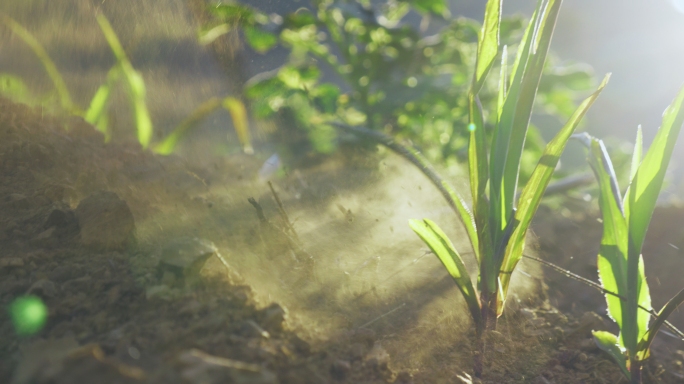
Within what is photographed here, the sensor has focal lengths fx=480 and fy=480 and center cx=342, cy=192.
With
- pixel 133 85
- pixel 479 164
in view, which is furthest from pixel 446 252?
pixel 133 85

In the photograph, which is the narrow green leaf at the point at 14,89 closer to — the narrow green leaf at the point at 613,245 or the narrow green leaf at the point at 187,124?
the narrow green leaf at the point at 187,124

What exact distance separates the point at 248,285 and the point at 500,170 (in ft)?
1.72

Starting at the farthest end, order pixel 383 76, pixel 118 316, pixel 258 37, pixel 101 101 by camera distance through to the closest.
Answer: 1. pixel 383 76
2. pixel 258 37
3. pixel 101 101
4. pixel 118 316

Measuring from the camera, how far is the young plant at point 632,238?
0.86m

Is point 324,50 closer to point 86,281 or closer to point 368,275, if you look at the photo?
point 368,275

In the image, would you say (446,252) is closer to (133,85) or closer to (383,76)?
(133,85)

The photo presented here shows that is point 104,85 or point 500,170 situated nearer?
point 500,170

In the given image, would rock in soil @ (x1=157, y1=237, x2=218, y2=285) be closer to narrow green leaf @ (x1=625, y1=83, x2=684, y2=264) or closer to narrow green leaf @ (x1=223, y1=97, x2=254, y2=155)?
narrow green leaf @ (x1=625, y1=83, x2=684, y2=264)

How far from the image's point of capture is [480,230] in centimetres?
95

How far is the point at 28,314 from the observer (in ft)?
Answer: 2.33

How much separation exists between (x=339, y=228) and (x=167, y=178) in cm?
48

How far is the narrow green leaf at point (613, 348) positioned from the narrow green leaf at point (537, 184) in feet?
0.77

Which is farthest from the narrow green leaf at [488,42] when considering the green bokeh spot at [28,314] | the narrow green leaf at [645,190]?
the green bokeh spot at [28,314]

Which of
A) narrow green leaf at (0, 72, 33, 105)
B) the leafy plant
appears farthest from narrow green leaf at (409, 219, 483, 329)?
narrow green leaf at (0, 72, 33, 105)
